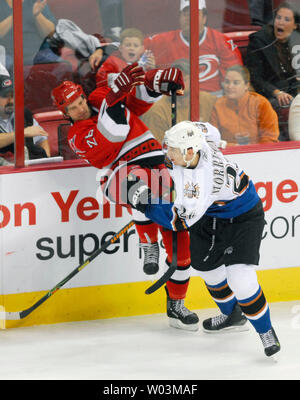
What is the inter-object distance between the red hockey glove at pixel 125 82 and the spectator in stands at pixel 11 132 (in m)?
0.43

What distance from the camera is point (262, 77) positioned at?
4887 millimetres

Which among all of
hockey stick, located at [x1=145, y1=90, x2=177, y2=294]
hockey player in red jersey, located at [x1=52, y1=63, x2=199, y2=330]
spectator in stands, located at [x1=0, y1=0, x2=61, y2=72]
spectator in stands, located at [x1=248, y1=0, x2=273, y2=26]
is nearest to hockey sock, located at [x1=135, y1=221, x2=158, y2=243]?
hockey player in red jersey, located at [x1=52, y1=63, x2=199, y2=330]

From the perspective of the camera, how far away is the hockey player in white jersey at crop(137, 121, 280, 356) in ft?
13.1

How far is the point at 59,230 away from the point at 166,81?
83 cm

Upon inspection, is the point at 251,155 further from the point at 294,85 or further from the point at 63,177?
the point at 63,177

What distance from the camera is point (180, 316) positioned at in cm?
461

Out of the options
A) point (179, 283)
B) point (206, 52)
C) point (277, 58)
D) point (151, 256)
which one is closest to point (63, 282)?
point (151, 256)

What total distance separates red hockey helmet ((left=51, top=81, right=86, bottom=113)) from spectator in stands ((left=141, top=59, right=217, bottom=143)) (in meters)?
0.40

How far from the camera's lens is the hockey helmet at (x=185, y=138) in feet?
13.1

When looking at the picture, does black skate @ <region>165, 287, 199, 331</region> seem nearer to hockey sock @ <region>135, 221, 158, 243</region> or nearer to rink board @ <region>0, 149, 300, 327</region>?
rink board @ <region>0, 149, 300, 327</region>

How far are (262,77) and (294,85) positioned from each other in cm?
18

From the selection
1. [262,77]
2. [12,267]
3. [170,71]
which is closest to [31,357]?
[12,267]

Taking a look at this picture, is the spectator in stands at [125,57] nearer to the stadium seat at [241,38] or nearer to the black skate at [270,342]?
the stadium seat at [241,38]

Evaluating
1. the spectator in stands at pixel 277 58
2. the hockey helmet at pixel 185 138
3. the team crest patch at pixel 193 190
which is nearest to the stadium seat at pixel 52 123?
the hockey helmet at pixel 185 138
